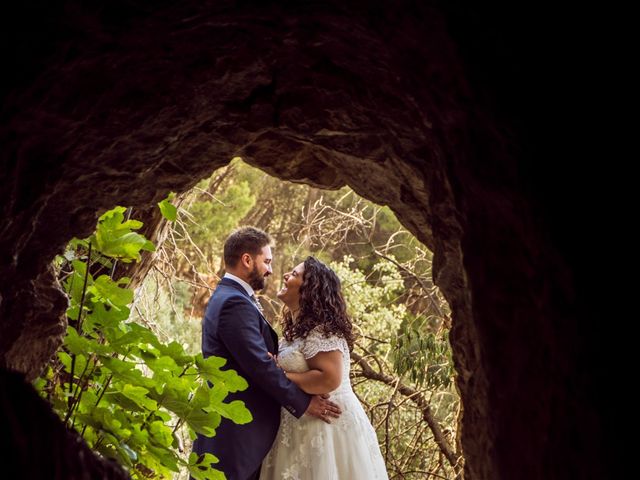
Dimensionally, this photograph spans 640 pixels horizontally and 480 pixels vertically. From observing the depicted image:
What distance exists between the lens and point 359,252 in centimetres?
1226

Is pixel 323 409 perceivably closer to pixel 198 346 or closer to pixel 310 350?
pixel 310 350

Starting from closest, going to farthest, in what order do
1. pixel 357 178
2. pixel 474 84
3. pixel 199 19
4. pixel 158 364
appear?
pixel 474 84 < pixel 199 19 < pixel 158 364 < pixel 357 178

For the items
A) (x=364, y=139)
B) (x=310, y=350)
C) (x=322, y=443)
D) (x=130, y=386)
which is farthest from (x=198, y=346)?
(x=364, y=139)

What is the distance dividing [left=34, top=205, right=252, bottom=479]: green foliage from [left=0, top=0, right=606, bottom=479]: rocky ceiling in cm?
16

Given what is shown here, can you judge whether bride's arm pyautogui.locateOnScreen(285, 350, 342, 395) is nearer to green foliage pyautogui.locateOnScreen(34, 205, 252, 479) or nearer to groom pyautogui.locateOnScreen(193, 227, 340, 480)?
groom pyautogui.locateOnScreen(193, 227, 340, 480)

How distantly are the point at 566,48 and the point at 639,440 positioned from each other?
0.70 metres

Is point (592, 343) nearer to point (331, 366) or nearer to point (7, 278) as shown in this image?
point (7, 278)

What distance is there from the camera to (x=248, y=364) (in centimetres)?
431

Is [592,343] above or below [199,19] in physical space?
below

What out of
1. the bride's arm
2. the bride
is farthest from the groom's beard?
the bride's arm

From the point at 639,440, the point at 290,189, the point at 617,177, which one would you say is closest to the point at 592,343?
the point at 639,440

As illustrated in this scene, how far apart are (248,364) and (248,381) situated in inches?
4.9

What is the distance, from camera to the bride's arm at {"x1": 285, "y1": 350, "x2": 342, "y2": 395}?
15.1ft

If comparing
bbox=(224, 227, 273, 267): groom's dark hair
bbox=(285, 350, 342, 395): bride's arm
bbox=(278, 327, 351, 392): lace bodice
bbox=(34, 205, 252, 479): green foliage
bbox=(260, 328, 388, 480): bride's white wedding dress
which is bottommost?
bbox=(34, 205, 252, 479): green foliage
